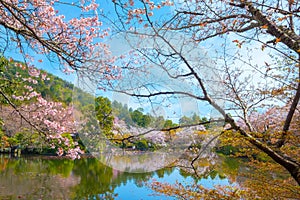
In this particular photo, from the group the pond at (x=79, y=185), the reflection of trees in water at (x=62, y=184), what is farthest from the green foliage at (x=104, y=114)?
the reflection of trees in water at (x=62, y=184)

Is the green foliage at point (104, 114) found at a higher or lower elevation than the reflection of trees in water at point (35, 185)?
higher

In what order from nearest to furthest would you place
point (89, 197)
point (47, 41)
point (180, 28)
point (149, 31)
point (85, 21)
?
point (47, 41)
point (149, 31)
point (180, 28)
point (85, 21)
point (89, 197)

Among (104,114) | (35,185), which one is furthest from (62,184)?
(104,114)

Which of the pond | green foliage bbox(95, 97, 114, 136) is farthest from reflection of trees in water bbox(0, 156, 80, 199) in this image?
green foliage bbox(95, 97, 114, 136)

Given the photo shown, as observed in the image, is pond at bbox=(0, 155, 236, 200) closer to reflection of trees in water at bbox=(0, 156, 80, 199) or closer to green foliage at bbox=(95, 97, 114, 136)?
reflection of trees in water at bbox=(0, 156, 80, 199)

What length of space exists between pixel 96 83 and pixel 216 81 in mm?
1245

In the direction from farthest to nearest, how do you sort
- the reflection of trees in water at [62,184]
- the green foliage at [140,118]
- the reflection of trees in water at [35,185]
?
the reflection of trees in water at [62,184] → the reflection of trees in water at [35,185] → the green foliage at [140,118]

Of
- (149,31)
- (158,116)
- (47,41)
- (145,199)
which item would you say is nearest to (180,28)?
(149,31)

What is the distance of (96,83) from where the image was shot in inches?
Result: 98.3

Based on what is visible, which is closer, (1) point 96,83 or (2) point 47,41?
(2) point 47,41

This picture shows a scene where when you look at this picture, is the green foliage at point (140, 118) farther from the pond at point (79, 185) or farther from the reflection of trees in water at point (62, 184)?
the reflection of trees in water at point (62, 184)

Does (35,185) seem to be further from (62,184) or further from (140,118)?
(140,118)

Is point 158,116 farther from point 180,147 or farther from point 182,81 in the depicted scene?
point 180,147

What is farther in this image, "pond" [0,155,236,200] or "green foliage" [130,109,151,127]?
"pond" [0,155,236,200]
